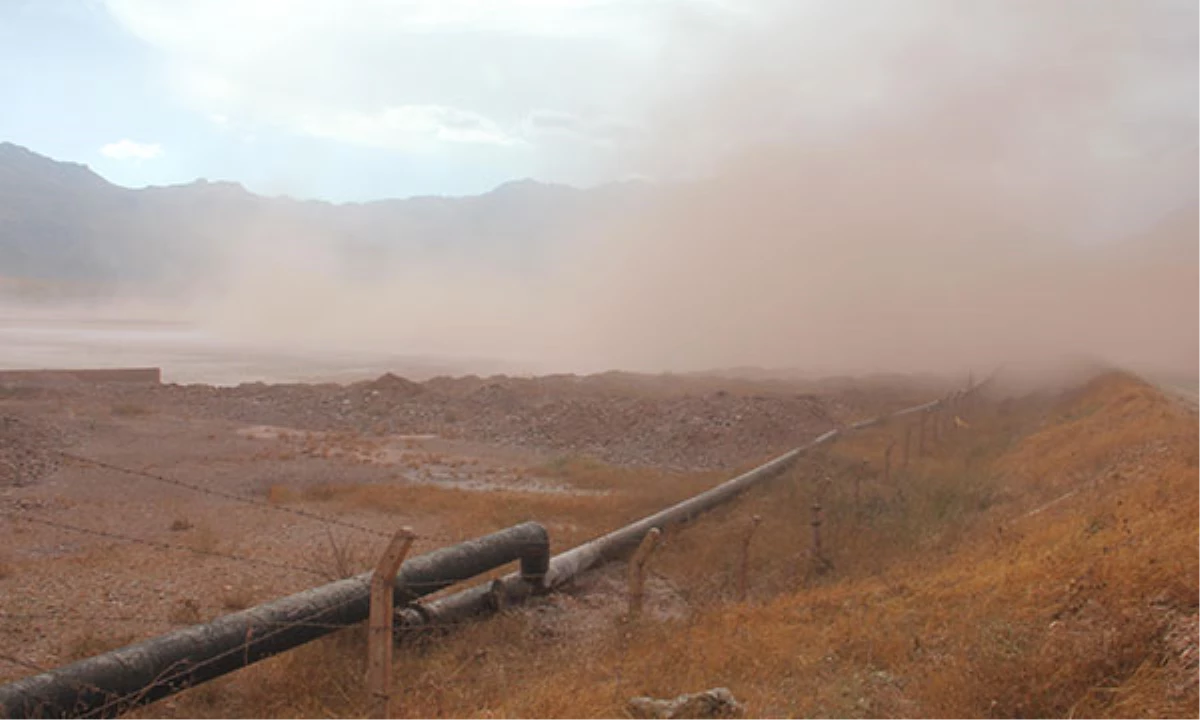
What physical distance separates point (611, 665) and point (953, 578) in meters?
4.21

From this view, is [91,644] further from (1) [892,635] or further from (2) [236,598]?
(1) [892,635]

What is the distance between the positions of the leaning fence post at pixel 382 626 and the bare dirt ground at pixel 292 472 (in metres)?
2.79

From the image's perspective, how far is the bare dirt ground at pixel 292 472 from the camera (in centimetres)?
1102

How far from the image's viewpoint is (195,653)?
22.1ft

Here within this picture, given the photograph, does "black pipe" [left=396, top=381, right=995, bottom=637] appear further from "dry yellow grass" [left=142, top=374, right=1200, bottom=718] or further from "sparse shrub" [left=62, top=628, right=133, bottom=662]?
"sparse shrub" [left=62, top=628, right=133, bottom=662]

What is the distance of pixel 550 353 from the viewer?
78875 mm

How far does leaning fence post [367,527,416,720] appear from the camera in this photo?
19.7 feet

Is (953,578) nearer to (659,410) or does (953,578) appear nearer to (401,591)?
(401,591)

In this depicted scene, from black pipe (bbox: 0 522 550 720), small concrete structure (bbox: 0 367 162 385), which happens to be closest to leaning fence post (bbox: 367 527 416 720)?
black pipe (bbox: 0 522 550 720)

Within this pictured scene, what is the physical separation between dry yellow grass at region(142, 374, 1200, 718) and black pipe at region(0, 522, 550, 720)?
54 centimetres

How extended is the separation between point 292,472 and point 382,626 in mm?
17120

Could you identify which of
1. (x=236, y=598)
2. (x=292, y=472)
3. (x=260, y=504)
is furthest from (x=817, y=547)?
(x=292, y=472)

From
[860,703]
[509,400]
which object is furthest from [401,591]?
[509,400]

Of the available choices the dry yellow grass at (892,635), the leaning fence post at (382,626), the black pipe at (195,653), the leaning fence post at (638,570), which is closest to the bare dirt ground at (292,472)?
the black pipe at (195,653)
